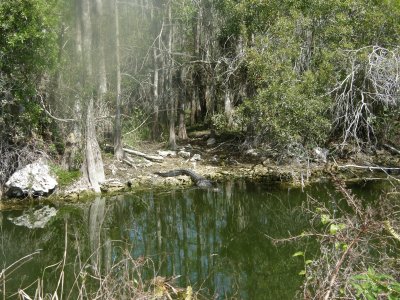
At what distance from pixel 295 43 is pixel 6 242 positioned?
33.0 ft

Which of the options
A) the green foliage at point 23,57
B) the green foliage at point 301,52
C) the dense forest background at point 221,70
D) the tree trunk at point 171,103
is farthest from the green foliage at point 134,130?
the green foliage at point 23,57

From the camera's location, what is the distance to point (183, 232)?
35.8ft

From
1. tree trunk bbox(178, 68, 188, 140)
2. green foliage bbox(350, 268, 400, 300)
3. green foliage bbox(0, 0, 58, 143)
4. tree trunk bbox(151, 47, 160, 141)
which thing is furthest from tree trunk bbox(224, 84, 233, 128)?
green foliage bbox(350, 268, 400, 300)

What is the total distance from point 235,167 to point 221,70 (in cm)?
421

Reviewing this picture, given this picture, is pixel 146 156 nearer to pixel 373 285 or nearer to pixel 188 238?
pixel 188 238

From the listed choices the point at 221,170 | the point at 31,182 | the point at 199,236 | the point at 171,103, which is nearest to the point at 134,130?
the point at 171,103

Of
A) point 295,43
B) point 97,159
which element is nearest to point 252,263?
point 97,159

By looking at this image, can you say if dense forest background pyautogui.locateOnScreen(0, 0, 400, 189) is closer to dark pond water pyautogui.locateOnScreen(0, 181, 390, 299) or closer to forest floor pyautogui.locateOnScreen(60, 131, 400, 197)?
forest floor pyautogui.locateOnScreen(60, 131, 400, 197)

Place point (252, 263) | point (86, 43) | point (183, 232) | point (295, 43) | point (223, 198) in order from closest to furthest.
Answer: point (252, 263) < point (183, 232) < point (223, 198) < point (86, 43) < point (295, 43)

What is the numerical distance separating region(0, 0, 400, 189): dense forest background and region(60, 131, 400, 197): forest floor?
45 cm

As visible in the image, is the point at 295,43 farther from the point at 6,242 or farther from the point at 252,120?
the point at 6,242

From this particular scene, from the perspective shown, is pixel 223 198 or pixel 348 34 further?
pixel 348 34

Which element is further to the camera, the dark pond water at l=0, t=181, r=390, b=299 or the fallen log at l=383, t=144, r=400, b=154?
the fallen log at l=383, t=144, r=400, b=154

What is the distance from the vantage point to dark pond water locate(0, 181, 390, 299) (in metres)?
7.91
